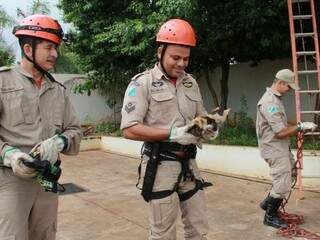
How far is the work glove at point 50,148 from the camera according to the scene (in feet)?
9.50

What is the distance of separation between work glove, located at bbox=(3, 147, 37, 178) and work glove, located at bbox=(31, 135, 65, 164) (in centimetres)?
9

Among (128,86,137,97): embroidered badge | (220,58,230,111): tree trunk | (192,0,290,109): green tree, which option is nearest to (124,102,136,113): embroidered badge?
(128,86,137,97): embroidered badge

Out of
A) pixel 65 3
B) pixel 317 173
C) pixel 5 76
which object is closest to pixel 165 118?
pixel 5 76

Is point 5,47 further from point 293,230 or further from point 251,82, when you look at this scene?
point 293,230

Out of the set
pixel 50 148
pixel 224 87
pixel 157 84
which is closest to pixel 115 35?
pixel 224 87

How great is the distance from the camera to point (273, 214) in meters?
5.42

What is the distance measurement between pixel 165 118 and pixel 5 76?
43.8 inches

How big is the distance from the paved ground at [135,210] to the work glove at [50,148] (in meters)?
2.38

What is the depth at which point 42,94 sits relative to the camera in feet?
10.2

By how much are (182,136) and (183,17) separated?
17.4ft

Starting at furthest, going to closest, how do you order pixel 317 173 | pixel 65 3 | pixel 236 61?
pixel 65 3 → pixel 236 61 → pixel 317 173

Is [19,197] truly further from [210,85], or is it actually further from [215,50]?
[210,85]

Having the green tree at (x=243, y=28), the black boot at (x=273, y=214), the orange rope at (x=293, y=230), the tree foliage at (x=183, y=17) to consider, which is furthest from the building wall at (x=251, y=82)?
the black boot at (x=273, y=214)

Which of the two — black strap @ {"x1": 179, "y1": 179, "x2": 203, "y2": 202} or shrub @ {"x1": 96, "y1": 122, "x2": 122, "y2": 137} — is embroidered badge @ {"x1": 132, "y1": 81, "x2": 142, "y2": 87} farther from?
shrub @ {"x1": 96, "y1": 122, "x2": 122, "y2": 137}
